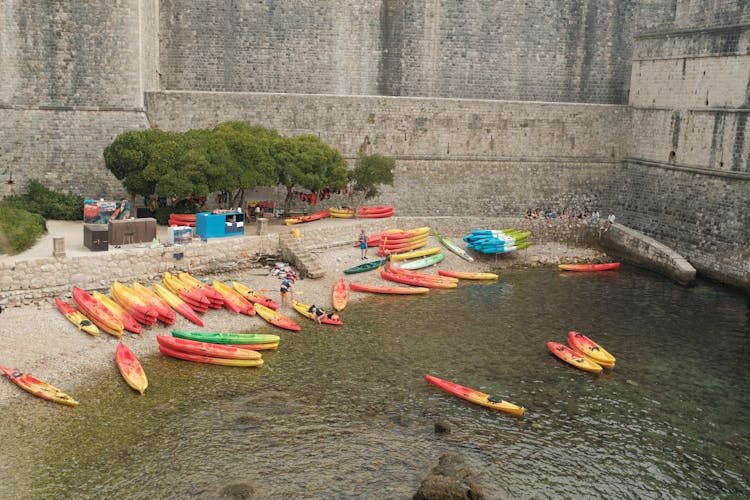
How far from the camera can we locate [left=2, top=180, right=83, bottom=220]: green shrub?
2697 centimetres

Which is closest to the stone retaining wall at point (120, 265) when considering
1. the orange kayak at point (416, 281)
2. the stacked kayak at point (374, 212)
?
the orange kayak at point (416, 281)

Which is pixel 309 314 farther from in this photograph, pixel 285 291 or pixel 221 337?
pixel 221 337

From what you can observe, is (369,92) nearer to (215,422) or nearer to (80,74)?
(80,74)

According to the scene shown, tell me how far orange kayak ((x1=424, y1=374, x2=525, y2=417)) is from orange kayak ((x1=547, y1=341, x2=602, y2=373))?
3.31 metres

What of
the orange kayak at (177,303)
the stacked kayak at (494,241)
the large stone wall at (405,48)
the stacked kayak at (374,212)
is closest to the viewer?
the orange kayak at (177,303)

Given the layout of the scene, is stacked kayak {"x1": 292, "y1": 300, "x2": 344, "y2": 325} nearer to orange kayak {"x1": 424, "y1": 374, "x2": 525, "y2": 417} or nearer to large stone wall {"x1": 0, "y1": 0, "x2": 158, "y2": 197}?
orange kayak {"x1": 424, "y1": 374, "x2": 525, "y2": 417}

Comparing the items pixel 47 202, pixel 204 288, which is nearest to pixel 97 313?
pixel 204 288

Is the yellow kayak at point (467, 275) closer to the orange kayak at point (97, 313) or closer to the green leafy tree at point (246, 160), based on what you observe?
the green leafy tree at point (246, 160)

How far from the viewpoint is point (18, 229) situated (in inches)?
881

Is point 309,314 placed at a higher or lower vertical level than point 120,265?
lower

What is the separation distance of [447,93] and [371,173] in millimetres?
8582

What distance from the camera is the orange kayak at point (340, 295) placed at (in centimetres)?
2381

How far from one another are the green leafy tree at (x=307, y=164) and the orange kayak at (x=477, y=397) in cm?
1181

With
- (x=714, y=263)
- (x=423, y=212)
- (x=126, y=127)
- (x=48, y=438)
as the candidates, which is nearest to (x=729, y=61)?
(x=714, y=263)
